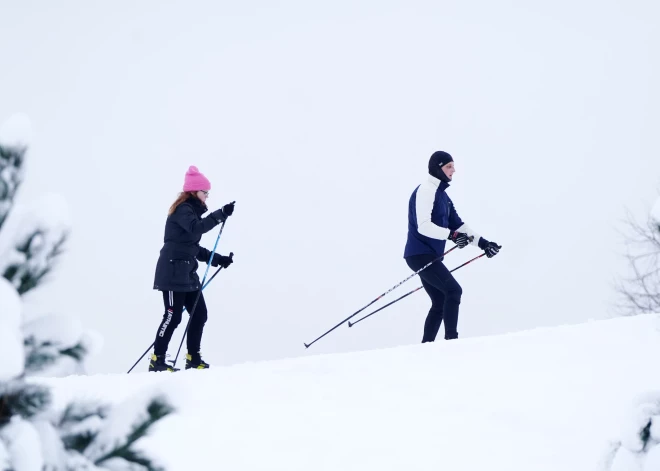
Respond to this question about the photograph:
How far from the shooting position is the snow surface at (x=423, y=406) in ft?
14.3

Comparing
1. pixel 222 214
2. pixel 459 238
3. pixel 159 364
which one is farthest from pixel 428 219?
pixel 159 364

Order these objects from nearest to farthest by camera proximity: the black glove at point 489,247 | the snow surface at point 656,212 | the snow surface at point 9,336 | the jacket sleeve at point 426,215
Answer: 1. the snow surface at point 9,336
2. the snow surface at point 656,212
3. the jacket sleeve at point 426,215
4. the black glove at point 489,247

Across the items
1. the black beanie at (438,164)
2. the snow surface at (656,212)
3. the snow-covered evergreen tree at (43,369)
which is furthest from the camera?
the black beanie at (438,164)

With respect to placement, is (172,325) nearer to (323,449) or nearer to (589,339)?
(323,449)

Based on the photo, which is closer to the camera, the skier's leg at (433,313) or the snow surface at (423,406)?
the snow surface at (423,406)

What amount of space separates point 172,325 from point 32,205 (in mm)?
6205

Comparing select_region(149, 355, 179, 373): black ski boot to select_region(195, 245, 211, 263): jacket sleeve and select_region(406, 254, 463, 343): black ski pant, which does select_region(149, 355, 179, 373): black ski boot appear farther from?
select_region(406, 254, 463, 343): black ski pant

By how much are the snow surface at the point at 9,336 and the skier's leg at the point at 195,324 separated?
6.49 m


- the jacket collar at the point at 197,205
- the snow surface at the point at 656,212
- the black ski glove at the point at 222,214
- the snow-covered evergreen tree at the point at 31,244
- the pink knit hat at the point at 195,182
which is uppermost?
the pink knit hat at the point at 195,182

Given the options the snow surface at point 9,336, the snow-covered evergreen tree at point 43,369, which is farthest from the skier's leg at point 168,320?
the snow surface at point 9,336

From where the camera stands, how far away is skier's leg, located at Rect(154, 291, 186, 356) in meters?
7.67

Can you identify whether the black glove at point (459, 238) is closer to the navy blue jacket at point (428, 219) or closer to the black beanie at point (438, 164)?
the navy blue jacket at point (428, 219)

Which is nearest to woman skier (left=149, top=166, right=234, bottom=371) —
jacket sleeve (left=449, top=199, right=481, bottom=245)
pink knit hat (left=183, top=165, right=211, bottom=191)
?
pink knit hat (left=183, top=165, right=211, bottom=191)

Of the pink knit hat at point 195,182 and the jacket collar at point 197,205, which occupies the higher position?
the pink knit hat at point 195,182
